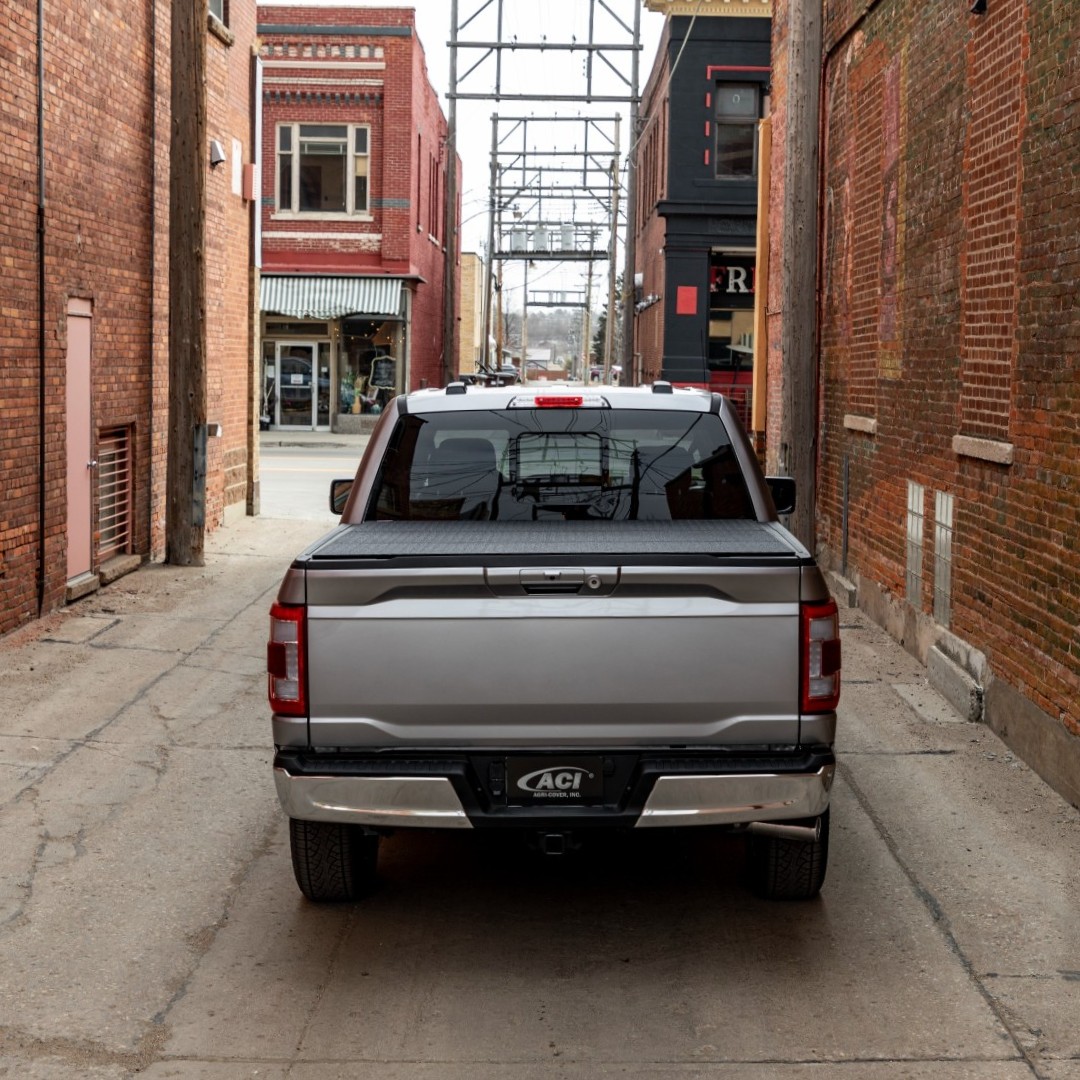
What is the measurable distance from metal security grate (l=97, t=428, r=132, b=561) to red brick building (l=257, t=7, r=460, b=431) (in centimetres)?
2527

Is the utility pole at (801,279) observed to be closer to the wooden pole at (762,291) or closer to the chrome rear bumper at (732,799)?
the wooden pole at (762,291)

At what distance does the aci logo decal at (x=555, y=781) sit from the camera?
5.41 m

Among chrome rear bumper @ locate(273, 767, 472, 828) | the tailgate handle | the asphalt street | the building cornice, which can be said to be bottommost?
the asphalt street

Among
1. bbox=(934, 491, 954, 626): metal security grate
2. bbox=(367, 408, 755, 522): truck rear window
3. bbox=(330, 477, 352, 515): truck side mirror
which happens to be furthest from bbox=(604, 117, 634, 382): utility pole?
bbox=(367, 408, 755, 522): truck rear window

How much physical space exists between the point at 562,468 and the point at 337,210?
1415 inches

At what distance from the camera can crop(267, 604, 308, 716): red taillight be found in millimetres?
5344

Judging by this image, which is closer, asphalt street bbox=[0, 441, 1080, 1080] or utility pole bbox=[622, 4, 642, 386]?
asphalt street bbox=[0, 441, 1080, 1080]

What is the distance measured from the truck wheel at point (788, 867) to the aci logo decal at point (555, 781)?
100 cm

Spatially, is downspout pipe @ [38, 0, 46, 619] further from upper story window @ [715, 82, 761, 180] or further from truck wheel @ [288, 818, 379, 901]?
upper story window @ [715, 82, 761, 180]

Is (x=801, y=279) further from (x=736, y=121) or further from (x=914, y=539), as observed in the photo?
(x=736, y=121)

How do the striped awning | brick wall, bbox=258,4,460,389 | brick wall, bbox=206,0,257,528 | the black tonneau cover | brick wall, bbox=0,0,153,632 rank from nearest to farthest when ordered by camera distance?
the black tonneau cover < brick wall, bbox=0,0,153,632 < brick wall, bbox=206,0,257,528 < brick wall, bbox=258,4,460,389 < the striped awning

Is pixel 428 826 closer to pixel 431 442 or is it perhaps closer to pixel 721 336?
pixel 431 442

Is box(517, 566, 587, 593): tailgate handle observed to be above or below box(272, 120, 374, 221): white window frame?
below

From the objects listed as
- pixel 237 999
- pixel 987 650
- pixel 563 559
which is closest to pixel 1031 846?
pixel 987 650
